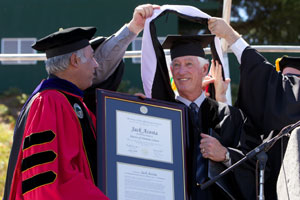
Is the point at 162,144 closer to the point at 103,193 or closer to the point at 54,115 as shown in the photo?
the point at 103,193

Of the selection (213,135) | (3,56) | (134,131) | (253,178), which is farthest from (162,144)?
(3,56)

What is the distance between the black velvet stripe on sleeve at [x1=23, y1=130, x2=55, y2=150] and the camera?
3.67 metres

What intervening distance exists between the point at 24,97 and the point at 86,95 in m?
9.48

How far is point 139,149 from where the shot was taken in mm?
4062

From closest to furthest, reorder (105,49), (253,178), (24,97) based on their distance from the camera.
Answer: (253,178) < (105,49) < (24,97)

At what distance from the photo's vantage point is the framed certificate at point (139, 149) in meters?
3.95

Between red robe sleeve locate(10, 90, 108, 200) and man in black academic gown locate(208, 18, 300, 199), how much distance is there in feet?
4.84

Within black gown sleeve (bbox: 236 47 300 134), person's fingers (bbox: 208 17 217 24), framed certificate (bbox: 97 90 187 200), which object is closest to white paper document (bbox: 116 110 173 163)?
framed certificate (bbox: 97 90 187 200)

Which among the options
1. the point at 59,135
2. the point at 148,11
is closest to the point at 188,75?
the point at 148,11

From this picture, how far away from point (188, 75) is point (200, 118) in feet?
1.35

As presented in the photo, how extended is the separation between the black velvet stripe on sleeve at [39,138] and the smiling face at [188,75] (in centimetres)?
150

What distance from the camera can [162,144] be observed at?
416 centimetres

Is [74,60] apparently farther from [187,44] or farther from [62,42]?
[187,44]

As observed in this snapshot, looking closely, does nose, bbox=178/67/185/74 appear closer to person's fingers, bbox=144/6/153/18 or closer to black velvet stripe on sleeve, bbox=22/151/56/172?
person's fingers, bbox=144/6/153/18
